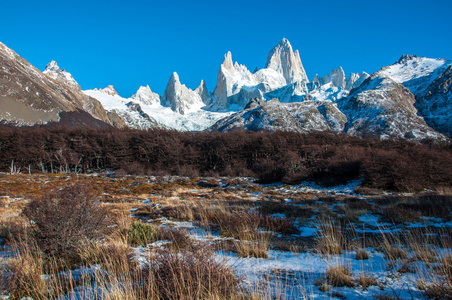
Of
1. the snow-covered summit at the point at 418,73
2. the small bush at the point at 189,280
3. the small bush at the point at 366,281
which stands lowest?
the small bush at the point at 366,281

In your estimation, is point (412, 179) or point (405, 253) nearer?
point (405, 253)

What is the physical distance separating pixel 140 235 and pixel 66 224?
1552 millimetres

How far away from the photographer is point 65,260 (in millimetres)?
4078

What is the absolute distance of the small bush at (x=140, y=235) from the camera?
527 cm

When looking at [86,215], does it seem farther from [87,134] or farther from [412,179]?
[87,134]

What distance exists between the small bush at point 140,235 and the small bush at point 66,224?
619mm

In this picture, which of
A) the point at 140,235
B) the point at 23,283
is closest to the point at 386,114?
the point at 140,235

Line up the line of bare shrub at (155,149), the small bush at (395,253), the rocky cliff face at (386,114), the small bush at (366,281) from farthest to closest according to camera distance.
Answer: the rocky cliff face at (386,114)
the line of bare shrub at (155,149)
the small bush at (395,253)
the small bush at (366,281)

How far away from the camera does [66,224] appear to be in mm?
4383

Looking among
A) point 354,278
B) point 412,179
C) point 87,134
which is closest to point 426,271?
point 354,278

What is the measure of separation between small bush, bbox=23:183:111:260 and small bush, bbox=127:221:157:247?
2.03 feet

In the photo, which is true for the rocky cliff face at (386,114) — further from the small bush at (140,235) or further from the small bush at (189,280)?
the small bush at (189,280)

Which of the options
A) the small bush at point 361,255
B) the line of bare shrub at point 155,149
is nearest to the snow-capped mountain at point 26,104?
the line of bare shrub at point 155,149

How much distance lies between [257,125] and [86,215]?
414 feet
